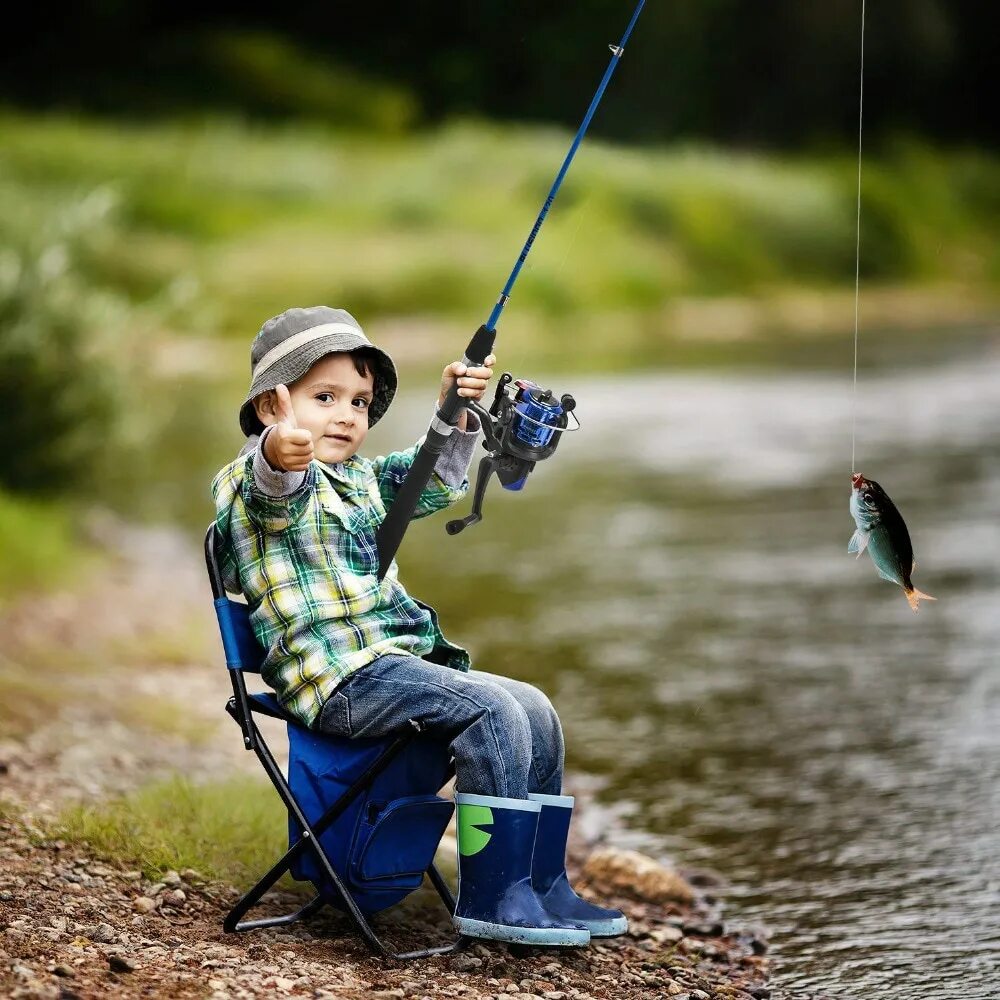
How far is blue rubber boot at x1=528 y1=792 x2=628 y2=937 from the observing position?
99.2 inches

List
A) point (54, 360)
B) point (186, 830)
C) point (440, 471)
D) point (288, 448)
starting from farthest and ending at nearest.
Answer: point (54, 360)
point (186, 830)
point (440, 471)
point (288, 448)

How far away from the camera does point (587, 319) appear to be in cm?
1691

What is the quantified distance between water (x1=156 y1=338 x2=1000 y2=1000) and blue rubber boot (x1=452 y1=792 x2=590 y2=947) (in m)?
0.66

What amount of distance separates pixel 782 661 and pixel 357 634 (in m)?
3.13

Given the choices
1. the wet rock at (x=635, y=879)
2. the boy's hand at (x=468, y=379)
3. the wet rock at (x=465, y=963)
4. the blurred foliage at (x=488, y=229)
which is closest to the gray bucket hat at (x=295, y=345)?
the boy's hand at (x=468, y=379)

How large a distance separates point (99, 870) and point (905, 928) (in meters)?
1.51

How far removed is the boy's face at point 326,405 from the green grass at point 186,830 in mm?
803

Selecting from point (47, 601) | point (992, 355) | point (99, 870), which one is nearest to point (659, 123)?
point (992, 355)

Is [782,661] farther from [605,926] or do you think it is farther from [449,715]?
[449,715]

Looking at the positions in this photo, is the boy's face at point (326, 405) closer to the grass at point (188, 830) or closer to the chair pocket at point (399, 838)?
the chair pocket at point (399, 838)

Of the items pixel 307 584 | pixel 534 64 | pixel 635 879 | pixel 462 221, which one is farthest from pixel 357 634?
pixel 534 64

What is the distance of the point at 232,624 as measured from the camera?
2467 millimetres

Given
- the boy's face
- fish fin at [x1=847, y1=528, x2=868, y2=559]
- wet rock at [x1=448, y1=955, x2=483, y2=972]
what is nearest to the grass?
wet rock at [x1=448, y1=955, x2=483, y2=972]

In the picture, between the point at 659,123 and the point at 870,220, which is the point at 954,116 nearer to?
the point at 870,220
